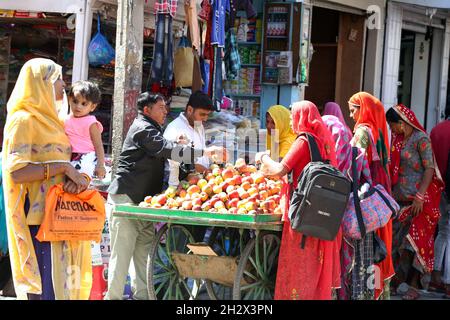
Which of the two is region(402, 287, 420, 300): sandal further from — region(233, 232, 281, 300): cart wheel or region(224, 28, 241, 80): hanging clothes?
region(224, 28, 241, 80): hanging clothes

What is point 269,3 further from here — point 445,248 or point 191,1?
point 445,248

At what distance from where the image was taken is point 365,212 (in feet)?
19.9

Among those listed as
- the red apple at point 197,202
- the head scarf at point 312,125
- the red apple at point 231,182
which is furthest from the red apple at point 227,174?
the head scarf at point 312,125

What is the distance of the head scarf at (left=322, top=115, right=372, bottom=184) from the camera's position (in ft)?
20.6

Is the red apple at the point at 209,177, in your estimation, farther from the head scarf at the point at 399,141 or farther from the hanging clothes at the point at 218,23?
the hanging clothes at the point at 218,23

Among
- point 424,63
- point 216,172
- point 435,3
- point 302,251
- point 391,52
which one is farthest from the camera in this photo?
point 424,63

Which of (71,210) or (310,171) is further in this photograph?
(310,171)

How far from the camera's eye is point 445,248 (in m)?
8.12

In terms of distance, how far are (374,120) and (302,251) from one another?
1578mm

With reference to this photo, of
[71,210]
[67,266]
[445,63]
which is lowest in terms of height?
[67,266]

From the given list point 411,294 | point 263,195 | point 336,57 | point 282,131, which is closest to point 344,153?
point 263,195

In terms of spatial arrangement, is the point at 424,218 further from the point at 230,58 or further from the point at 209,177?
the point at 230,58
